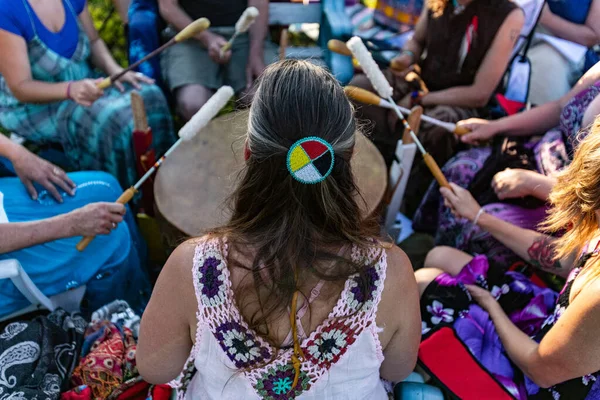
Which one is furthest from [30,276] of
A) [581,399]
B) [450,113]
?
[450,113]

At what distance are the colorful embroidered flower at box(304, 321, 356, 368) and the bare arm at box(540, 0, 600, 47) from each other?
7.94 ft

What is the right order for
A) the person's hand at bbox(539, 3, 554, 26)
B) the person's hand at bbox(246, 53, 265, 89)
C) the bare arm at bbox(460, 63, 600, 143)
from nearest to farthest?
the bare arm at bbox(460, 63, 600, 143) → the person's hand at bbox(539, 3, 554, 26) → the person's hand at bbox(246, 53, 265, 89)

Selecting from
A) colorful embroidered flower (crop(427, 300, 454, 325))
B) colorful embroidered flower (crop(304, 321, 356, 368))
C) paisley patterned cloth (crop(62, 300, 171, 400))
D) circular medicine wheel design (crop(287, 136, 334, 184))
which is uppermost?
circular medicine wheel design (crop(287, 136, 334, 184))

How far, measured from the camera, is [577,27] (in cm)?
278

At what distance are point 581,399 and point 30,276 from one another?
68.9 inches

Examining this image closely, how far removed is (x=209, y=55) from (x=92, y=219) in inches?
61.1

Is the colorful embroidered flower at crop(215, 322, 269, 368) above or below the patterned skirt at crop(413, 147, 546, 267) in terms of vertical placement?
above

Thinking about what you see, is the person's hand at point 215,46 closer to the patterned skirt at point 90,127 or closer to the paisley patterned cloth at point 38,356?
the patterned skirt at point 90,127

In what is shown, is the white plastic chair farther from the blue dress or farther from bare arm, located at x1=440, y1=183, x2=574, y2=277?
bare arm, located at x1=440, y1=183, x2=574, y2=277

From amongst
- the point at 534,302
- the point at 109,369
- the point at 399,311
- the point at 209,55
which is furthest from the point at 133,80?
the point at 534,302

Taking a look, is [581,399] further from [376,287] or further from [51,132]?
[51,132]

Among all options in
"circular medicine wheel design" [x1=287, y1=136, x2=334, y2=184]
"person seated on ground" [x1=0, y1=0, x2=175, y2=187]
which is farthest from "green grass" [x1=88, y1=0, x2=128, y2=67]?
"circular medicine wheel design" [x1=287, y1=136, x2=334, y2=184]

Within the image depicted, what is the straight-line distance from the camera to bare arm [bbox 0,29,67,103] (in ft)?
7.09

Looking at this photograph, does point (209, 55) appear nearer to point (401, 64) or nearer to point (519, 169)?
point (401, 64)
